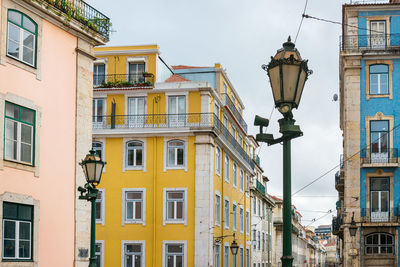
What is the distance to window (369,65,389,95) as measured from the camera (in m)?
38.4

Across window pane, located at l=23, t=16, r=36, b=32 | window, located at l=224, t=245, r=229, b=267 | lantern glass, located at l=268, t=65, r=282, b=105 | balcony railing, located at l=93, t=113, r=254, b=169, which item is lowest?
window, located at l=224, t=245, r=229, b=267

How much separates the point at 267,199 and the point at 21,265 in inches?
1983

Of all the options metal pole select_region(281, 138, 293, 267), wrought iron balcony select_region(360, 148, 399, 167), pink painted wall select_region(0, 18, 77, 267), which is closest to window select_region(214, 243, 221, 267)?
wrought iron balcony select_region(360, 148, 399, 167)

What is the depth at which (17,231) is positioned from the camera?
16281 millimetres

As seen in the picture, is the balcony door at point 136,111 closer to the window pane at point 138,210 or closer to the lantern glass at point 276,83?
the window pane at point 138,210

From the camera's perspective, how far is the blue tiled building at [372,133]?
122ft

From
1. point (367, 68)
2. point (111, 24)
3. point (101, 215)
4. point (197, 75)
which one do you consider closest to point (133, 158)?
point (101, 215)

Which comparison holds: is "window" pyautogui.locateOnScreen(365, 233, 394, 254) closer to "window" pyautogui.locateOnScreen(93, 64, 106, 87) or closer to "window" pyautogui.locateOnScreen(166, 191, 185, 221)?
"window" pyautogui.locateOnScreen(166, 191, 185, 221)

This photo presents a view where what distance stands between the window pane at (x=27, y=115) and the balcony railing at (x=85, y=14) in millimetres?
3108

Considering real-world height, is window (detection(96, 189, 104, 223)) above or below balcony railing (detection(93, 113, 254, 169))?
below

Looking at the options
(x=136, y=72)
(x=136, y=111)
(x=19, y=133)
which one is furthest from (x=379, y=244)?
(x=19, y=133)

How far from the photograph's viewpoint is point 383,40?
3838 centimetres

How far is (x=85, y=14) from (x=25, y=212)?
6.45 meters

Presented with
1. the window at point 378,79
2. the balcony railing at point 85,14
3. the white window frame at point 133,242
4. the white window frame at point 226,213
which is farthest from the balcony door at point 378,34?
the balcony railing at point 85,14
